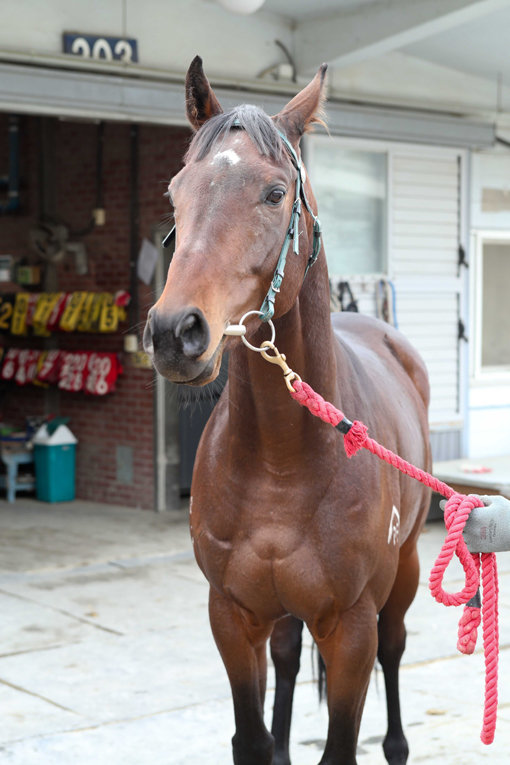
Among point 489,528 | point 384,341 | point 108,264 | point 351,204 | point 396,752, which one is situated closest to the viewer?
point 489,528

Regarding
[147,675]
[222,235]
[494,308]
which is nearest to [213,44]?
[494,308]

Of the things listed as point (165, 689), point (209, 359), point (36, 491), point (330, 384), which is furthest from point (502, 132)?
point (209, 359)

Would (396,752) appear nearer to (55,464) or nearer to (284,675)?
(284,675)

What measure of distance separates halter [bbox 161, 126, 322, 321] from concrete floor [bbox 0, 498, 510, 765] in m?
2.02

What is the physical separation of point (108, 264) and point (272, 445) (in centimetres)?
631

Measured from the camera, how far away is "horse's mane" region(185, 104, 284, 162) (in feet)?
7.14

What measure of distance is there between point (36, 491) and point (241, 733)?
6.39 metres

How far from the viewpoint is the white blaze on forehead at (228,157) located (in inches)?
83.4

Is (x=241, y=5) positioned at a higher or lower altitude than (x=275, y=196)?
higher

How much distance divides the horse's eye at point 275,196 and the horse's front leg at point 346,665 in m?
1.10

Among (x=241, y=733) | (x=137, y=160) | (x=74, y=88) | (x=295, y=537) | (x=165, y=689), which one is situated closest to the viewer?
(x=295, y=537)

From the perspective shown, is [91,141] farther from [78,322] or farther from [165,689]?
[165,689]

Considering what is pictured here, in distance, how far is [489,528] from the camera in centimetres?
236

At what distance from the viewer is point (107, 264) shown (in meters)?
8.62
